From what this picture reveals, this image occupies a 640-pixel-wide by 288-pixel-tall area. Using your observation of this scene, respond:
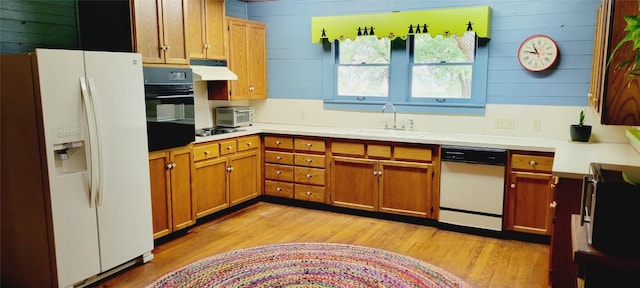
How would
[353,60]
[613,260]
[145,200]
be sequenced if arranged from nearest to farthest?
[613,260]
[145,200]
[353,60]

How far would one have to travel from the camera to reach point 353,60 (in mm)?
5156

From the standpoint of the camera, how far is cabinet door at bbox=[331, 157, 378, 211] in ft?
15.0

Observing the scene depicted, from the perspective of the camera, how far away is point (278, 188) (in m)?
5.11

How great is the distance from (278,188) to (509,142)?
2383mm

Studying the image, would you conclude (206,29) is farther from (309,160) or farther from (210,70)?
(309,160)

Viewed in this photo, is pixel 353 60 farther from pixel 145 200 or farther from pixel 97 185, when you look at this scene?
pixel 97 185

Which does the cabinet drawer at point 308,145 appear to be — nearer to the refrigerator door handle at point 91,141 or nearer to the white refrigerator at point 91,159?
the white refrigerator at point 91,159

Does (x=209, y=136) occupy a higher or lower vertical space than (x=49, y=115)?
lower

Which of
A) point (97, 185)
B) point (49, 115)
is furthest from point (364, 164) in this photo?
point (49, 115)

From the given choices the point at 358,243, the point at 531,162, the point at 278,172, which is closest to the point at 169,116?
the point at 278,172

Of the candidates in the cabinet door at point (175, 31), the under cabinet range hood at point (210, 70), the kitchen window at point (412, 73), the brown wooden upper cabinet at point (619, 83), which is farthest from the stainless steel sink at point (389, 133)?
the brown wooden upper cabinet at point (619, 83)

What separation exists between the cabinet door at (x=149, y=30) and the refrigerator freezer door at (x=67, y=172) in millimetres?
764

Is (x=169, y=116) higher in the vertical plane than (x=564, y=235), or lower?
higher

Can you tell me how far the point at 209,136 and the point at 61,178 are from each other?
1640mm
